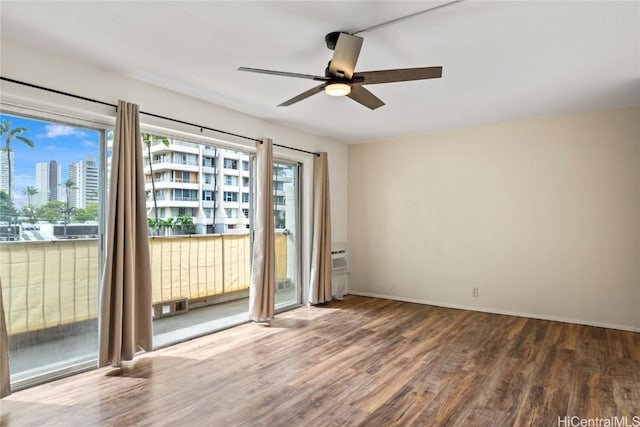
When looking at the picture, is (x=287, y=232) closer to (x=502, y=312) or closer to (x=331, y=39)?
(x=502, y=312)

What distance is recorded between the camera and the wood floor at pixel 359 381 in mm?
2428

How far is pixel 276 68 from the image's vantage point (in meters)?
3.24

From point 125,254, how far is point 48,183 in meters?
0.81

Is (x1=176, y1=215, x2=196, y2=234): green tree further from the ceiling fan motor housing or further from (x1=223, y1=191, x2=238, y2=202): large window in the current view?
the ceiling fan motor housing

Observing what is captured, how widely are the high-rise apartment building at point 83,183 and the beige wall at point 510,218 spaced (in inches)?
158

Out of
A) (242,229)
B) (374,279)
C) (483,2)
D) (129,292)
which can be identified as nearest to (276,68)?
(483,2)

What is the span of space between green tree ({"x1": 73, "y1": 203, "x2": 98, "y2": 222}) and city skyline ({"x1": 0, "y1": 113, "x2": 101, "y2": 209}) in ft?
0.90

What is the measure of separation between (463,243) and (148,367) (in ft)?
13.6

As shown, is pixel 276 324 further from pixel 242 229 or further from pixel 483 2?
pixel 483 2

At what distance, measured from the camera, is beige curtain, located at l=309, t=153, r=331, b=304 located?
5.45 m

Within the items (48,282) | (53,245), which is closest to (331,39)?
(53,245)

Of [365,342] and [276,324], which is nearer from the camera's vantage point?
[365,342]

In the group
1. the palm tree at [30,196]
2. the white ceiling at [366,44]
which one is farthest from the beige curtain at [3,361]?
the white ceiling at [366,44]

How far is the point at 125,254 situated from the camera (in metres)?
3.19
